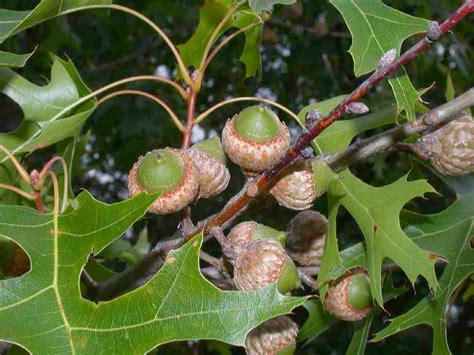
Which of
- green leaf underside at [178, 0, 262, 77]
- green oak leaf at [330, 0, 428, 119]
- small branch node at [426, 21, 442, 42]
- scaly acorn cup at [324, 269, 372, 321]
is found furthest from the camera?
green leaf underside at [178, 0, 262, 77]

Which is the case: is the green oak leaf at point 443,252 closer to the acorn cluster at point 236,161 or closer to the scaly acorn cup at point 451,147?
the scaly acorn cup at point 451,147

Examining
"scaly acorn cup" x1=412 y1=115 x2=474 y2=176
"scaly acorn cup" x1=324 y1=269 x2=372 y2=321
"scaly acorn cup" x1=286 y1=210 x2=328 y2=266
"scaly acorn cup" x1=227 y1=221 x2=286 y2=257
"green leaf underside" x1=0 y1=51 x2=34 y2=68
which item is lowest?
"scaly acorn cup" x1=324 y1=269 x2=372 y2=321

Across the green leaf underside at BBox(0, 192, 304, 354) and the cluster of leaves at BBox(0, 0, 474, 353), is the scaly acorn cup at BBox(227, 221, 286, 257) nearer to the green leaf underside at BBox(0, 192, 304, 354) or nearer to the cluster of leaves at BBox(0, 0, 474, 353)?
the cluster of leaves at BBox(0, 0, 474, 353)

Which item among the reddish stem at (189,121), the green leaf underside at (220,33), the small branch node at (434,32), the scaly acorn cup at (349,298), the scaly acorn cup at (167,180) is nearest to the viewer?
the small branch node at (434,32)

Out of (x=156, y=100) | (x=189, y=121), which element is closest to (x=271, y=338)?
(x=189, y=121)

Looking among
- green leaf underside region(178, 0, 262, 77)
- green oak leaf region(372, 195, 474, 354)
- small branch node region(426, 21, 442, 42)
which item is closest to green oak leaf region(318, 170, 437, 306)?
green oak leaf region(372, 195, 474, 354)

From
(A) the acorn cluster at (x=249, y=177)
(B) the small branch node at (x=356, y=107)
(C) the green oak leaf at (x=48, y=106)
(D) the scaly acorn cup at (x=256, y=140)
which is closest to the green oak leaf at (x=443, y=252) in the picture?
(A) the acorn cluster at (x=249, y=177)

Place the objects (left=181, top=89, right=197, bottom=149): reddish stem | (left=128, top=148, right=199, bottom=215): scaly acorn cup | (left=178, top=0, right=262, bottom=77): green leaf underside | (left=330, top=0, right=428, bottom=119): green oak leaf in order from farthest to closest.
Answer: (left=178, top=0, right=262, bottom=77): green leaf underside
(left=181, top=89, right=197, bottom=149): reddish stem
(left=128, top=148, right=199, bottom=215): scaly acorn cup
(left=330, top=0, right=428, bottom=119): green oak leaf

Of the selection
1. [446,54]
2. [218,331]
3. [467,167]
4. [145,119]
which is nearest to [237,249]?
[218,331]
